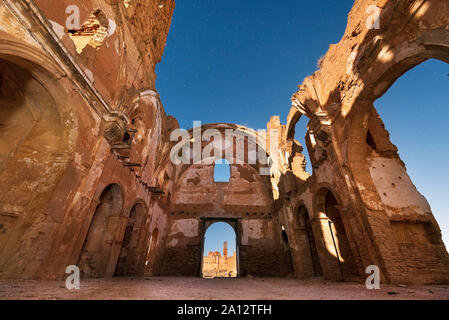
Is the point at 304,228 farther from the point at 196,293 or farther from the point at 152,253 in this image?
the point at 152,253

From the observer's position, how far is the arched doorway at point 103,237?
6539 millimetres

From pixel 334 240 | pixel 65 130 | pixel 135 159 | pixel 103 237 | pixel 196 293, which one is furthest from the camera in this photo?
pixel 135 159

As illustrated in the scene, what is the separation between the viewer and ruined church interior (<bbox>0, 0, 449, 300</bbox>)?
156 inches

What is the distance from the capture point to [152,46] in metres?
10.6

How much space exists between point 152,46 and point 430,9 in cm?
1109

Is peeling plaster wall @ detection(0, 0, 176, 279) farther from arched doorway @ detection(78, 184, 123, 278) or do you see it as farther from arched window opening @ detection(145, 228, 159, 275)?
arched window opening @ detection(145, 228, 159, 275)

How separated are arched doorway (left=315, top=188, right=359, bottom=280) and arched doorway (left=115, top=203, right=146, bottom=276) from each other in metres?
7.98

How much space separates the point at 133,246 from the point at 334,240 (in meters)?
8.62

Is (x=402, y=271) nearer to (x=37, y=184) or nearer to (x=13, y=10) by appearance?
(x=37, y=184)

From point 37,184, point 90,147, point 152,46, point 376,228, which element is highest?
Result: point 152,46

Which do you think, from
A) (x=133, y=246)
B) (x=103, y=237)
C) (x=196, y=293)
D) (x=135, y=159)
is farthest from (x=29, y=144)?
(x=133, y=246)

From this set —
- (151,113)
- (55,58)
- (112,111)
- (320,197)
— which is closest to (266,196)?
(320,197)

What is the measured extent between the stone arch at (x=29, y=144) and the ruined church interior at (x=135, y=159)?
0.02m

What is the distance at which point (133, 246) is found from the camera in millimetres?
9078
